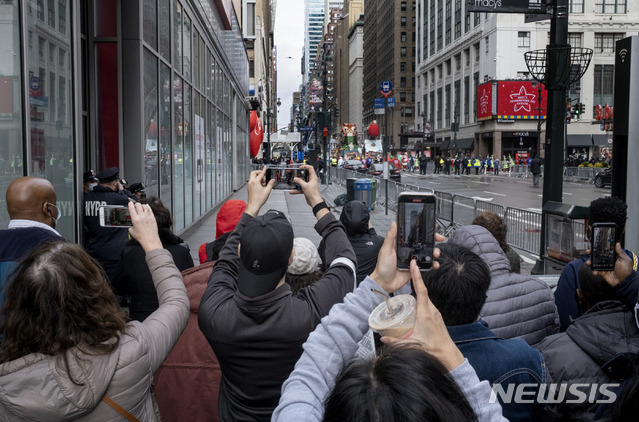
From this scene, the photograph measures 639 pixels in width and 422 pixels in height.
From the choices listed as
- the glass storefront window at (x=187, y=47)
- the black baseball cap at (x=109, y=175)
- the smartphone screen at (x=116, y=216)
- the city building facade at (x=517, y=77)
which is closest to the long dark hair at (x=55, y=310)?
the smartphone screen at (x=116, y=216)

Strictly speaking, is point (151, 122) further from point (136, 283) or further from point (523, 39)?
point (523, 39)

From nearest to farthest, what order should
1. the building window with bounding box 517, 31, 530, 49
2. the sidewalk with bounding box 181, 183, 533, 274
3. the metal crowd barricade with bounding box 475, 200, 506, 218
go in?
the metal crowd barricade with bounding box 475, 200, 506, 218
the sidewalk with bounding box 181, 183, 533, 274
the building window with bounding box 517, 31, 530, 49

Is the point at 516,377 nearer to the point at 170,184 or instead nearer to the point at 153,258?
the point at 153,258

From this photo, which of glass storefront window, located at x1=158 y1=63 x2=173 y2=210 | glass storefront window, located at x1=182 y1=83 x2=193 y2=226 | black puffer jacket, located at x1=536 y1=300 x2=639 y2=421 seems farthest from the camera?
glass storefront window, located at x1=182 y1=83 x2=193 y2=226

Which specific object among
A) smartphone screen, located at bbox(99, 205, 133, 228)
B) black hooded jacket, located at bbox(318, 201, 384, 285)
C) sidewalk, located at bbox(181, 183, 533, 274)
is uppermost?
smartphone screen, located at bbox(99, 205, 133, 228)

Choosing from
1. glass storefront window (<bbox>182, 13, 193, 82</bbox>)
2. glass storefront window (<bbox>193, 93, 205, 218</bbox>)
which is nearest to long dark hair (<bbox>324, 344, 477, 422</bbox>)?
glass storefront window (<bbox>182, 13, 193, 82</bbox>)

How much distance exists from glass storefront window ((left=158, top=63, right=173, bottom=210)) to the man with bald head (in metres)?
7.97

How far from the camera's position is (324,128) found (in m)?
37.9

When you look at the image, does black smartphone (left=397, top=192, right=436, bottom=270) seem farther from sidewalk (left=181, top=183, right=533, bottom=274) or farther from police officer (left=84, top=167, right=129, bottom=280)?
sidewalk (left=181, top=183, right=533, bottom=274)

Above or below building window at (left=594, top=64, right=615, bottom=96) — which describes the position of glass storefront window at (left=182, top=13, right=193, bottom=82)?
below

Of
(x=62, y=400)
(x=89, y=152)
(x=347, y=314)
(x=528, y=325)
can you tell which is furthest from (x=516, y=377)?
(x=89, y=152)

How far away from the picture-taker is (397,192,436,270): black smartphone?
2295 millimetres

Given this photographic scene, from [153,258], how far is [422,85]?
10991 centimetres

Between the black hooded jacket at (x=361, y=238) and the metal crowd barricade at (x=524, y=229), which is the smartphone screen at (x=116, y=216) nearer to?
the black hooded jacket at (x=361, y=238)
